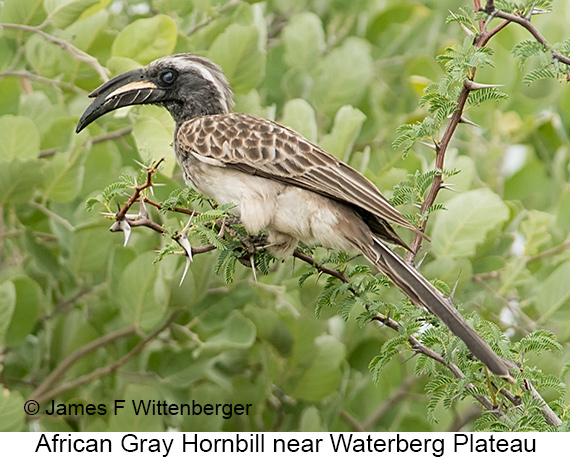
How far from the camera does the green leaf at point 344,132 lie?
4.29 metres

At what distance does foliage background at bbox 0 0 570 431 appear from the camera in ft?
13.8

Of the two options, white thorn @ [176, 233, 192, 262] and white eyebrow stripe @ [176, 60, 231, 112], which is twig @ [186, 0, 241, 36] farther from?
white thorn @ [176, 233, 192, 262]

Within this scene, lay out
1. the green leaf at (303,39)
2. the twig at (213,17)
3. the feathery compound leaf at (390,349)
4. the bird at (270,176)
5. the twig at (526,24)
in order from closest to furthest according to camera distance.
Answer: the twig at (526,24) < the feathery compound leaf at (390,349) < the bird at (270,176) < the twig at (213,17) < the green leaf at (303,39)

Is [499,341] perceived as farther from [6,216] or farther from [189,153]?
[6,216]

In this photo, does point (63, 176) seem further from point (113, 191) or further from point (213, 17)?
point (113, 191)

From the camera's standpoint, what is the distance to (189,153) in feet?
13.7

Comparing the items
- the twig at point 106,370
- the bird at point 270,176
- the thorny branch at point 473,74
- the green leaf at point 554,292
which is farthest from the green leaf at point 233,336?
the green leaf at point 554,292

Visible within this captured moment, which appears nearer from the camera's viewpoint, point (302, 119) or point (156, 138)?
point (156, 138)

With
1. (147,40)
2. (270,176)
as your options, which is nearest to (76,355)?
(270,176)

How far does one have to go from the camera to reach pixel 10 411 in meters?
3.88

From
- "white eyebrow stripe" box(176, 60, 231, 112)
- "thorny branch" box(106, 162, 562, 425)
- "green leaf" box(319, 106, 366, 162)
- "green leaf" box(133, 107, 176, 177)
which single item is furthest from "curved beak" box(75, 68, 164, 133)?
"thorny branch" box(106, 162, 562, 425)

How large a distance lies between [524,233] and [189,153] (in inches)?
67.4

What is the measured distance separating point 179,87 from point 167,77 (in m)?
0.08

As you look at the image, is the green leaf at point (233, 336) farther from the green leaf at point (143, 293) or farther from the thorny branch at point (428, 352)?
the thorny branch at point (428, 352)
